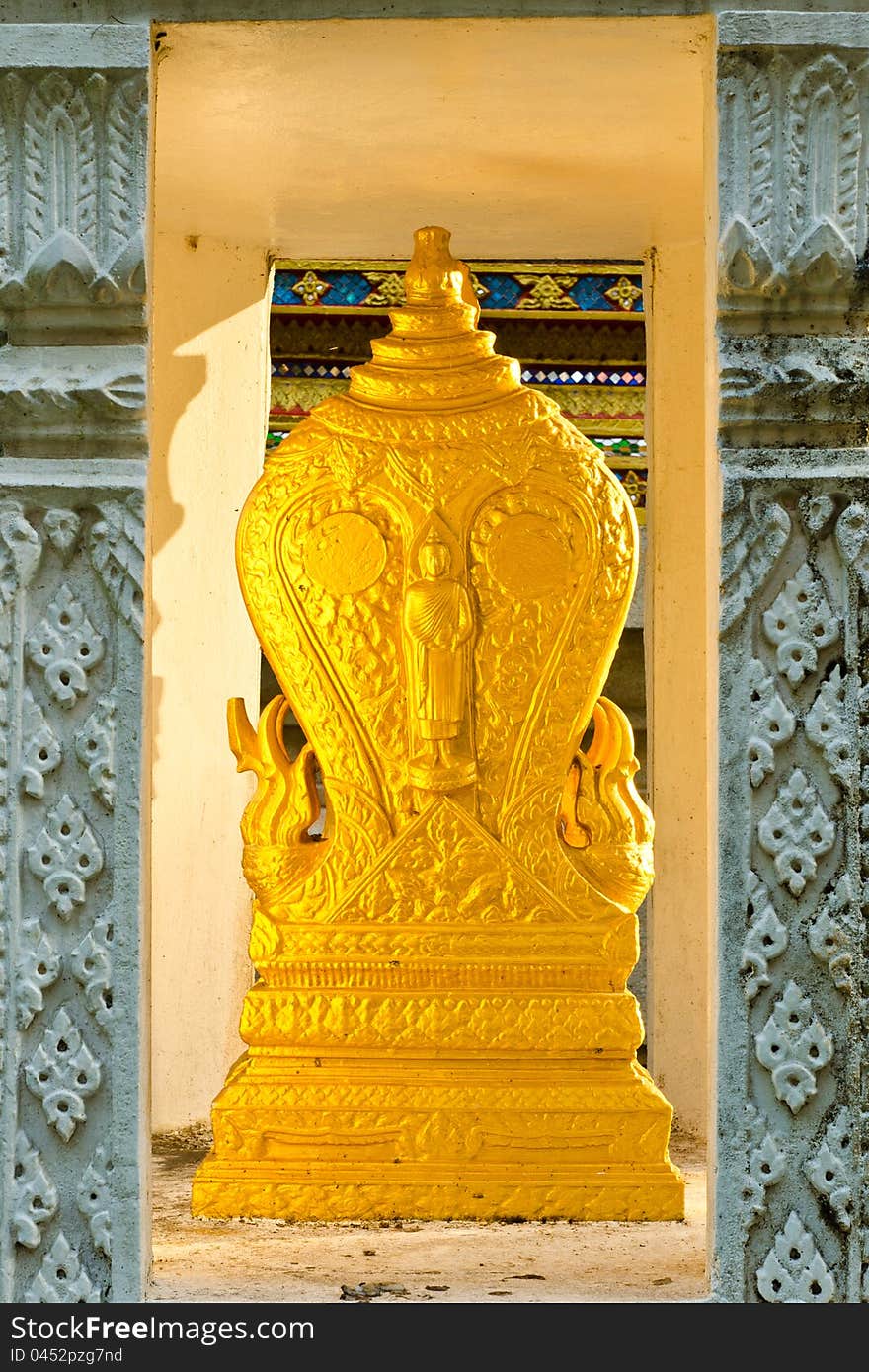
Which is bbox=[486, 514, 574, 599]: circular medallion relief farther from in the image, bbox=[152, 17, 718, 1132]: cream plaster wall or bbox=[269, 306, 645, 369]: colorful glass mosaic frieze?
bbox=[269, 306, 645, 369]: colorful glass mosaic frieze

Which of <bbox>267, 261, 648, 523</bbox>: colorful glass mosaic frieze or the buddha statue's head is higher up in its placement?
<bbox>267, 261, 648, 523</bbox>: colorful glass mosaic frieze

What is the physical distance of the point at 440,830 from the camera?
5102 millimetres

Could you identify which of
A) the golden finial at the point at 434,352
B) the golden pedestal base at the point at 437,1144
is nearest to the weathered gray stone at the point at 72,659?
the golden pedestal base at the point at 437,1144

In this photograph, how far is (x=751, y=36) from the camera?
13.3 feet

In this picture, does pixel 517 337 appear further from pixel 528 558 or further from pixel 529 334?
pixel 528 558

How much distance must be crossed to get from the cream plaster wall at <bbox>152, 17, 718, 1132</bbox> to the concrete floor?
894mm

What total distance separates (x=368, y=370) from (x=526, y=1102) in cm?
183

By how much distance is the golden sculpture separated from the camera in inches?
193

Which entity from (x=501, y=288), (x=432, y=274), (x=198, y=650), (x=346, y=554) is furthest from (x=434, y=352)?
(x=501, y=288)

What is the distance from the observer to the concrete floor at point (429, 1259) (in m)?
4.19

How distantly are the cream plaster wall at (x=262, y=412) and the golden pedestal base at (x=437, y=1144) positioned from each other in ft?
2.24

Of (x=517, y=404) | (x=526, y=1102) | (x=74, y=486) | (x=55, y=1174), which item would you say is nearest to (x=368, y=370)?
(x=517, y=404)

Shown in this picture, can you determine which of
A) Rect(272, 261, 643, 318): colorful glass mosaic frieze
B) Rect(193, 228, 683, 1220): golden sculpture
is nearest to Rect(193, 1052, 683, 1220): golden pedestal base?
Rect(193, 228, 683, 1220): golden sculpture

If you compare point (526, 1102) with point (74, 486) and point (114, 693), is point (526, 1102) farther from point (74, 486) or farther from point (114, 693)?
point (74, 486)
